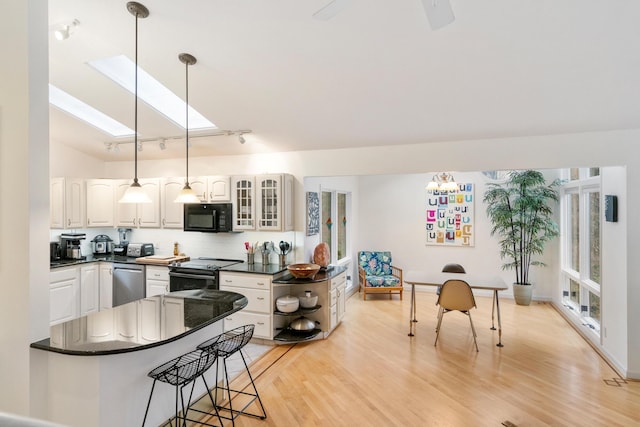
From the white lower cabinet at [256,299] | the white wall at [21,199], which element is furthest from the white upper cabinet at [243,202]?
the white wall at [21,199]

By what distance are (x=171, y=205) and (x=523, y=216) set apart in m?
5.89

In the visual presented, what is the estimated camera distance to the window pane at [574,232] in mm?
5246

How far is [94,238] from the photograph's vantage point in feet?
18.2

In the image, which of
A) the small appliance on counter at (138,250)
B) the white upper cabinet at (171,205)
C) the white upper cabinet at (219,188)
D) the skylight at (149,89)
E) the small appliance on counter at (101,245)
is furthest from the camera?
the small appliance on counter at (101,245)

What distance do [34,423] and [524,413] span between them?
3311 millimetres

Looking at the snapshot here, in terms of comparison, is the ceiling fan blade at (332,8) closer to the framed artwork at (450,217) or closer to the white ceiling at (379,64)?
the white ceiling at (379,64)

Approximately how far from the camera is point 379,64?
2.84 m

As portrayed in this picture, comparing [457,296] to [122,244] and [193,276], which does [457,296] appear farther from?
[122,244]

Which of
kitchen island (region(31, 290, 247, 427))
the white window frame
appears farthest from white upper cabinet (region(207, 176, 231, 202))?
the white window frame

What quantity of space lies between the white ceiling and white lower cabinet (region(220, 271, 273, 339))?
6.29 feet

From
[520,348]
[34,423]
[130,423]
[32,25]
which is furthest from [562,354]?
[32,25]

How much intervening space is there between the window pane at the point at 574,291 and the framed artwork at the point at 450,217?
1.73 metres

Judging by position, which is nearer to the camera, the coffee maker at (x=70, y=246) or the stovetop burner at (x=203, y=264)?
the stovetop burner at (x=203, y=264)

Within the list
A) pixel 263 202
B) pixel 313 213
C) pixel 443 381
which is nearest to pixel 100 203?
pixel 263 202
